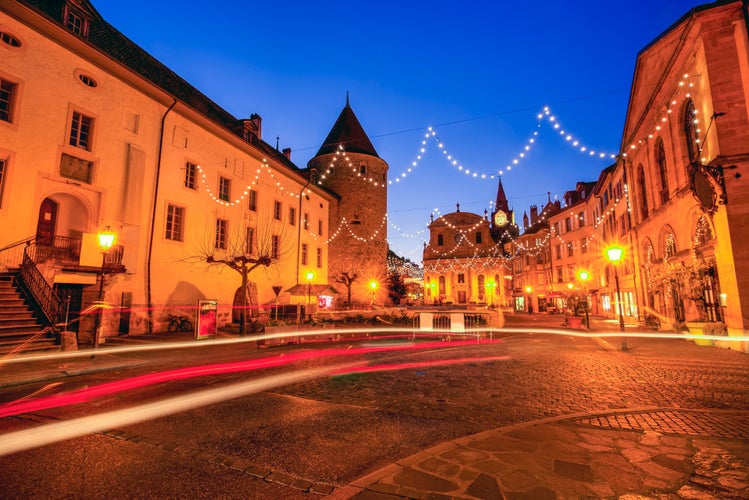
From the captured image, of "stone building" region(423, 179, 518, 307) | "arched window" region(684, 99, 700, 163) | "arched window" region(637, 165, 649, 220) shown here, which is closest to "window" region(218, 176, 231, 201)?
A: "arched window" region(684, 99, 700, 163)

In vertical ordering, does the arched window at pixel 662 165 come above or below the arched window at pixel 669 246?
above

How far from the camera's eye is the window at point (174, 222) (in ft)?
57.9

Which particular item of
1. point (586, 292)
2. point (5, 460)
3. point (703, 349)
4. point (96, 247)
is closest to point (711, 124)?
point (703, 349)

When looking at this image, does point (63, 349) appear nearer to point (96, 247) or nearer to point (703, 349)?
point (96, 247)

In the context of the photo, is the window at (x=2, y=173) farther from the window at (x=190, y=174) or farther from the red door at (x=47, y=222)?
the window at (x=190, y=174)

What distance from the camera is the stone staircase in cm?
998

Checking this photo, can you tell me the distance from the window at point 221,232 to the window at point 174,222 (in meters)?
2.51

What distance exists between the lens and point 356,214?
34.2 meters

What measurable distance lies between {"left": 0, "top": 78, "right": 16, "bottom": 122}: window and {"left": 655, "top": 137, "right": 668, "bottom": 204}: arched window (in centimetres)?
2596

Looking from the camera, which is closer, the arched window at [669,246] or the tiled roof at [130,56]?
the tiled roof at [130,56]

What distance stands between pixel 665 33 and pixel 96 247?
79.7ft

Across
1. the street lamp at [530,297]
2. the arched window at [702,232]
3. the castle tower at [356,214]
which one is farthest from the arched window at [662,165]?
the street lamp at [530,297]

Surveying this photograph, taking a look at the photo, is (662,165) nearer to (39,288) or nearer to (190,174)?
(190,174)

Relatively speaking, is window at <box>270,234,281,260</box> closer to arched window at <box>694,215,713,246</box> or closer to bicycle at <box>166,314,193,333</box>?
bicycle at <box>166,314,193,333</box>
